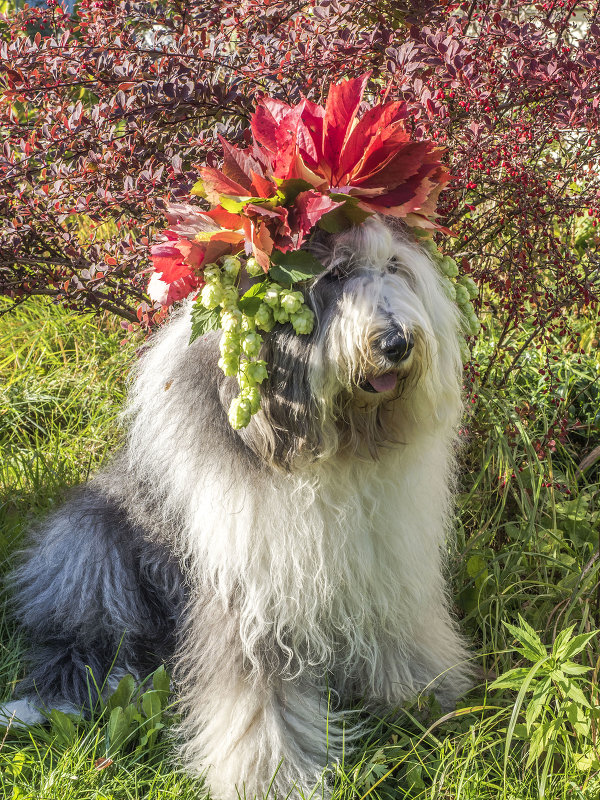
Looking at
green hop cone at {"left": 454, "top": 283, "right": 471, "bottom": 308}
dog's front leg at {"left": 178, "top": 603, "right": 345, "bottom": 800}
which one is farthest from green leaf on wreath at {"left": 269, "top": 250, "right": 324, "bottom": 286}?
dog's front leg at {"left": 178, "top": 603, "right": 345, "bottom": 800}

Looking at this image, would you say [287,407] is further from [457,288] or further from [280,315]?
[457,288]

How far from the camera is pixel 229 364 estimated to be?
188cm

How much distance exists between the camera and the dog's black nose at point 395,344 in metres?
1.82

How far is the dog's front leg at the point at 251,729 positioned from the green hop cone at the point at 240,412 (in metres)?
0.69

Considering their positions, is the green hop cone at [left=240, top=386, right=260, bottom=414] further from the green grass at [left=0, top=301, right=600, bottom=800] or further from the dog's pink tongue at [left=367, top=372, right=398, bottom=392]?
the green grass at [left=0, top=301, right=600, bottom=800]

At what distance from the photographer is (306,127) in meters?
1.94

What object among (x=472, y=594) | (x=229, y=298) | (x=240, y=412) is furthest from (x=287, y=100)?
(x=472, y=594)

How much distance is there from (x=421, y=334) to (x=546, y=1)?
176 centimetres

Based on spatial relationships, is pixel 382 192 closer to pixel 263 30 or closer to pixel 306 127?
pixel 306 127

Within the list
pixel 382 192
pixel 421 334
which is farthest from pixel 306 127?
pixel 421 334

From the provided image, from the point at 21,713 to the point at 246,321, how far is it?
1489 millimetres

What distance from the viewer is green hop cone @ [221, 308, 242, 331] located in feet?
6.14

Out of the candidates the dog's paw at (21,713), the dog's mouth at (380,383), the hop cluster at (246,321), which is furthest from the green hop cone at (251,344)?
the dog's paw at (21,713)

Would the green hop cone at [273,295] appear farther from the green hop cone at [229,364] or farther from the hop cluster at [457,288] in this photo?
the hop cluster at [457,288]
